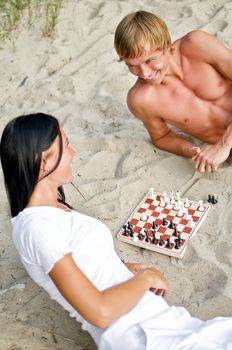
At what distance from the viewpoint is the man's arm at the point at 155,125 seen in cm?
342

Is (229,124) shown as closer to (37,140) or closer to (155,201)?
(155,201)

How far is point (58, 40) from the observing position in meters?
4.78

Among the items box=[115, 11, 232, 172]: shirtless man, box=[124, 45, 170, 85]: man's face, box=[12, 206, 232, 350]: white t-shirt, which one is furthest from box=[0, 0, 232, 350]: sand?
box=[124, 45, 170, 85]: man's face

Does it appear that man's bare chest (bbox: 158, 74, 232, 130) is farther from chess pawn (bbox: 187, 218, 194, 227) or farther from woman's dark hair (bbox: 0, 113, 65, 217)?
woman's dark hair (bbox: 0, 113, 65, 217)

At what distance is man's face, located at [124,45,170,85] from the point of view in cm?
303

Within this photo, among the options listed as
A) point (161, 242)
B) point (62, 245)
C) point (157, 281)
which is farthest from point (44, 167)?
point (161, 242)

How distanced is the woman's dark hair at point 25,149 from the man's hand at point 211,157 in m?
1.38

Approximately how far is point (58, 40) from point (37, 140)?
2953 mm

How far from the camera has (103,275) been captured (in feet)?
6.91

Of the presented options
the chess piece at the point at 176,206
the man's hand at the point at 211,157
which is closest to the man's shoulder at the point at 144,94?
the man's hand at the point at 211,157

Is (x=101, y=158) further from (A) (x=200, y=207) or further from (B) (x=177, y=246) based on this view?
(B) (x=177, y=246)

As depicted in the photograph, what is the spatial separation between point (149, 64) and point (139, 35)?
0.60 feet

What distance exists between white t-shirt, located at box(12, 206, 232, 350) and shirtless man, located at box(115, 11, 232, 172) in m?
1.23

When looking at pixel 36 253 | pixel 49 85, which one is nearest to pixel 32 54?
pixel 49 85
